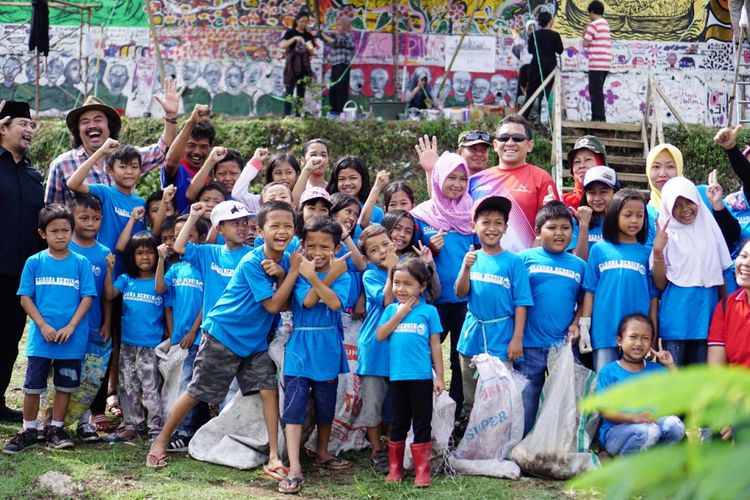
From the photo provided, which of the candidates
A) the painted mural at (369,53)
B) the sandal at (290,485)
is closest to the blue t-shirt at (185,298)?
the sandal at (290,485)

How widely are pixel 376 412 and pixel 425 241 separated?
113 cm

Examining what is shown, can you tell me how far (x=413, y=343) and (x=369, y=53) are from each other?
10439mm

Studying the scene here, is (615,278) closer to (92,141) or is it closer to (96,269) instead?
(96,269)

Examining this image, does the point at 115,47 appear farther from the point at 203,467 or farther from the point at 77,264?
the point at 203,467

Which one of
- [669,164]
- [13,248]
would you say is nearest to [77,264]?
[13,248]

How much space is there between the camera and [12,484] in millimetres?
4523

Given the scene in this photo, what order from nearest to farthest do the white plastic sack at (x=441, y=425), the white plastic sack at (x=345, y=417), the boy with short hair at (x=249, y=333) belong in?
the boy with short hair at (x=249, y=333)
the white plastic sack at (x=441, y=425)
the white plastic sack at (x=345, y=417)

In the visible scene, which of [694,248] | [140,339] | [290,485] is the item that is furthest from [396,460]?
[694,248]

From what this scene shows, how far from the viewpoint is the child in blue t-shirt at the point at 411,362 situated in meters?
4.71

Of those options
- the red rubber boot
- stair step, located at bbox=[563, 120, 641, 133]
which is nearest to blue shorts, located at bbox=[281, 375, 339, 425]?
the red rubber boot

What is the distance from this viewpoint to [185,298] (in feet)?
17.7

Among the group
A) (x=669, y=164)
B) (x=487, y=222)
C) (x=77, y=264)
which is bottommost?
(x=77, y=264)

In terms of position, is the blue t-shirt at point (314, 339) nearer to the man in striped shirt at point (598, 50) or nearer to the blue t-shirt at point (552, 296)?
the blue t-shirt at point (552, 296)

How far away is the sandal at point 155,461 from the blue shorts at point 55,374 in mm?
730
